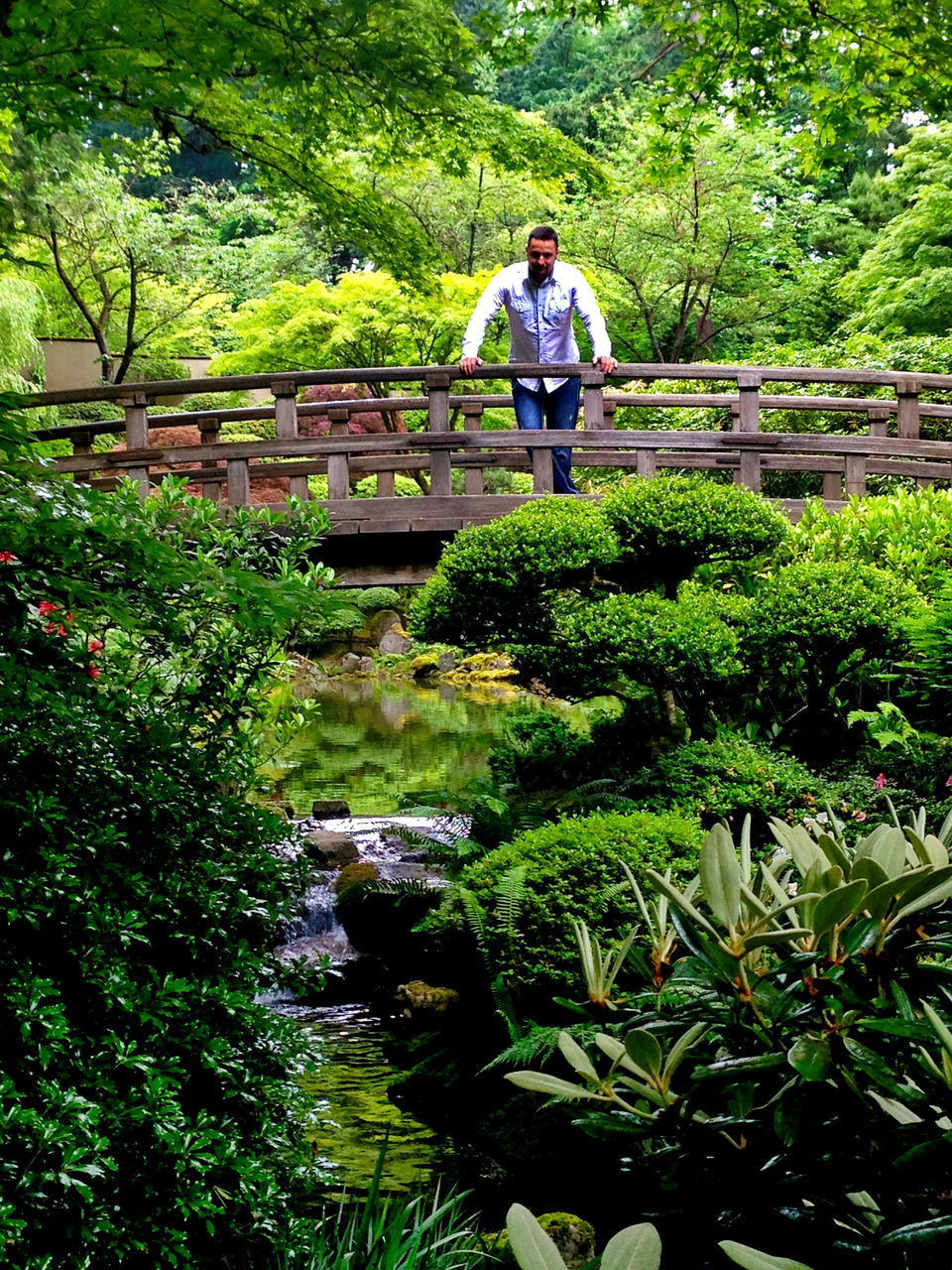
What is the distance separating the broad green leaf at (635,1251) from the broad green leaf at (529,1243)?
0.20 ft

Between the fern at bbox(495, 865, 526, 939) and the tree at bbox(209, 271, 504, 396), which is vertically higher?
the tree at bbox(209, 271, 504, 396)

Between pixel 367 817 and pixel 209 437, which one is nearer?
pixel 367 817

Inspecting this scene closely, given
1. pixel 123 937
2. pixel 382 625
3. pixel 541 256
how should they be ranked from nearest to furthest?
pixel 123 937, pixel 541 256, pixel 382 625

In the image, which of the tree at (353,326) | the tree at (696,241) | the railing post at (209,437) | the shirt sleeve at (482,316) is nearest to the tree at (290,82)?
the shirt sleeve at (482,316)

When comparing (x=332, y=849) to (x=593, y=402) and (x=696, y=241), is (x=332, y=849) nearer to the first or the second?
(x=593, y=402)

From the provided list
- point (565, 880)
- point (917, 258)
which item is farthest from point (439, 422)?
point (917, 258)

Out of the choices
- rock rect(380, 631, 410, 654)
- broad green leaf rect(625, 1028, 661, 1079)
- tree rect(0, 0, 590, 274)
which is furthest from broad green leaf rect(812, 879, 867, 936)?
rock rect(380, 631, 410, 654)

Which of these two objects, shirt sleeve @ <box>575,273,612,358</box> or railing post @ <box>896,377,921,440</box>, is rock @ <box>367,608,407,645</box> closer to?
railing post @ <box>896,377,921,440</box>

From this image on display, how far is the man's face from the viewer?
8508mm

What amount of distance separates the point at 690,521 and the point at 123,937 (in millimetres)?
4521

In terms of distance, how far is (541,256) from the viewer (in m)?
8.52

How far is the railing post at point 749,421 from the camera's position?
9508mm

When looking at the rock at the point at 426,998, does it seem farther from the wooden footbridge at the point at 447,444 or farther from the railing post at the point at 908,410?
the railing post at the point at 908,410

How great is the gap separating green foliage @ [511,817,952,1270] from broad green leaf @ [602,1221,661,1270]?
434 millimetres
